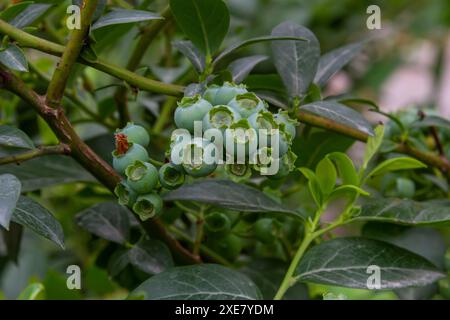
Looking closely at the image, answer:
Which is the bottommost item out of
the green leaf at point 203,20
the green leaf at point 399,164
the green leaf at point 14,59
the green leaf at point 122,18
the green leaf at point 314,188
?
the green leaf at point 314,188

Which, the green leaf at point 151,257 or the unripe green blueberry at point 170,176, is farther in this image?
the green leaf at point 151,257

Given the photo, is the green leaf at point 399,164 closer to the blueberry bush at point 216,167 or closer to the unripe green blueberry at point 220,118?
the blueberry bush at point 216,167

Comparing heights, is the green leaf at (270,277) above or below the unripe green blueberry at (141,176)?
below

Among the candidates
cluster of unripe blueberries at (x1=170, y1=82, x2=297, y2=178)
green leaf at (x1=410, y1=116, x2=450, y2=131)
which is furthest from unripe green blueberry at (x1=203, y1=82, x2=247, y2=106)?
green leaf at (x1=410, y1=116, x2=450, y2=131)

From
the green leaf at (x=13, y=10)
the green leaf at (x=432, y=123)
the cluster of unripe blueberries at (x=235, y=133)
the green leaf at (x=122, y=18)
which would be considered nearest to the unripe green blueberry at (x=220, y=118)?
the cluster of unripe blueberries at (x=235, y=133)

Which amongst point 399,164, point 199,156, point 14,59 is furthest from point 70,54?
point 399,164

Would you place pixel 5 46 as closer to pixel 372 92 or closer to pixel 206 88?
pixel 206 88

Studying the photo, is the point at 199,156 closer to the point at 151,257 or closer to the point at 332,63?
the point at 151,257
